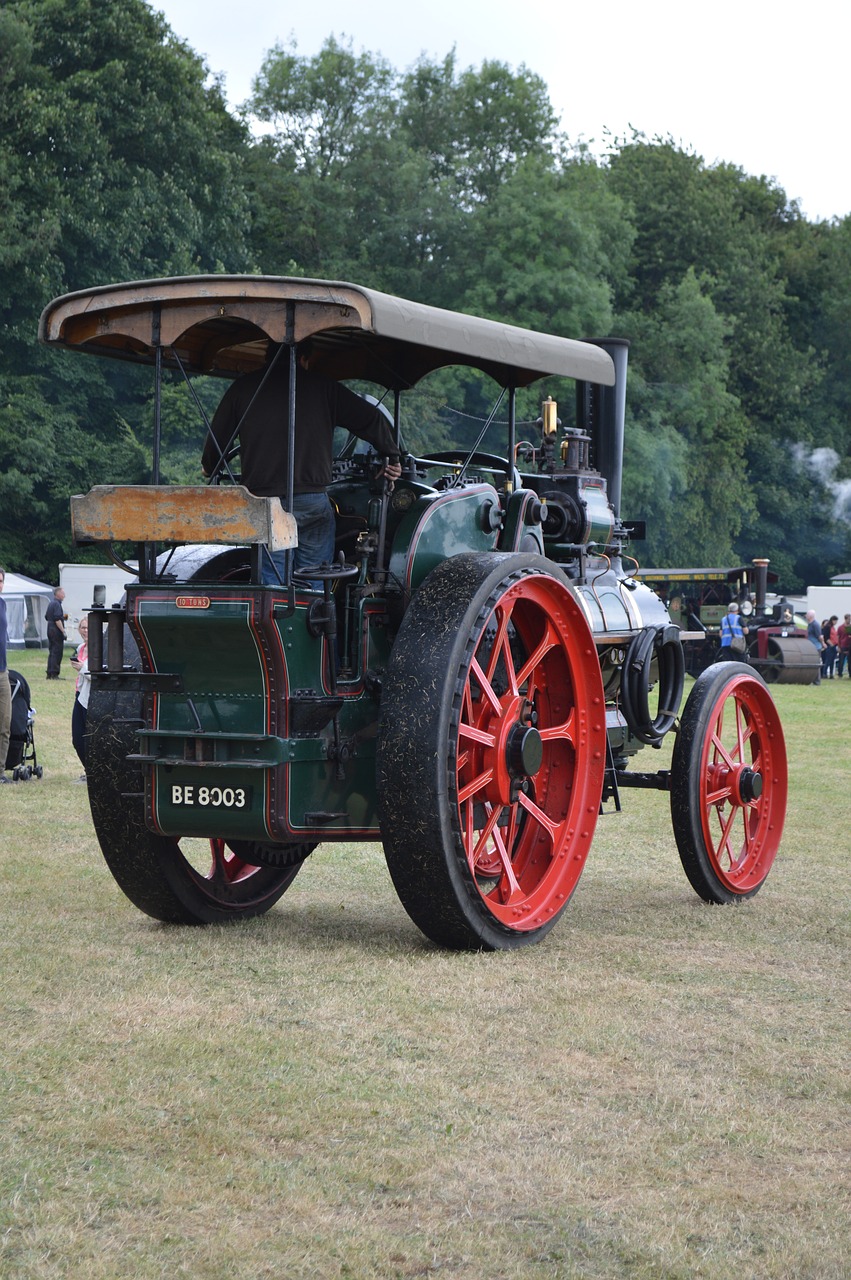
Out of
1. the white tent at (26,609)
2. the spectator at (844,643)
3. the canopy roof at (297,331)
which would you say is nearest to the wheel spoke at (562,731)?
the canopy roof at (297,331)

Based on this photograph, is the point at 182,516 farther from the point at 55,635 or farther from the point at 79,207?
the point at 79,207

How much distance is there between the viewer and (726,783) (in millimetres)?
7055

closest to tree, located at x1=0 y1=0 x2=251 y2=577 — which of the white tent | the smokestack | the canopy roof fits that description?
the white tent

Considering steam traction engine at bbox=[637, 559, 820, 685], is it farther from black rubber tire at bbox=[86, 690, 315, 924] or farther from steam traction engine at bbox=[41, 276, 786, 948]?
black rubber tire at bbox=[86, 690, 315, 924]

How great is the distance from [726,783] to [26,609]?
1063 inches

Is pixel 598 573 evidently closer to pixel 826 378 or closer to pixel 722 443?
pixel 722 443

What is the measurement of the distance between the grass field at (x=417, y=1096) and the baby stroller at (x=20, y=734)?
515 centimetres

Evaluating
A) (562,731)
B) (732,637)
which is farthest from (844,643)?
(562,731)

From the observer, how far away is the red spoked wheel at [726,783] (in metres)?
6.71

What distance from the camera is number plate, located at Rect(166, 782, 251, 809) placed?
5.47 metres

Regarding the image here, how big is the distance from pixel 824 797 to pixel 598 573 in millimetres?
4543

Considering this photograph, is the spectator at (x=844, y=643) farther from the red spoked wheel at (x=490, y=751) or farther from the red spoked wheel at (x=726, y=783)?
the red spoked wheel at (x=490, y=751)

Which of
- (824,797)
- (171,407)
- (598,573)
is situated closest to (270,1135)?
(598,573)

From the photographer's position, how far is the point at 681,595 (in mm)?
32656
